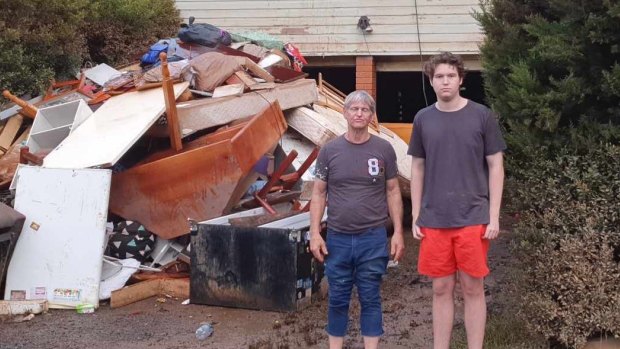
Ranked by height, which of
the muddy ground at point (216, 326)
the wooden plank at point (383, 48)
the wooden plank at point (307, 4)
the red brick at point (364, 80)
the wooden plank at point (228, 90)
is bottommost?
the muddy ground at point (216, 326)

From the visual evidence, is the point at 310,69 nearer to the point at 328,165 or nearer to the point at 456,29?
the point at 456,29

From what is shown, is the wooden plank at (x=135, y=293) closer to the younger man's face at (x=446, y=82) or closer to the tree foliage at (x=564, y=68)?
the tree foliage at (x=564, y=68)

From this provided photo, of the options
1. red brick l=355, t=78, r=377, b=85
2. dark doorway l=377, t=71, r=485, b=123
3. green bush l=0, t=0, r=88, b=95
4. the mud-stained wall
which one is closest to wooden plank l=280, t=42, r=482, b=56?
the mud-stained wall

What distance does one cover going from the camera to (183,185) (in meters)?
6.79

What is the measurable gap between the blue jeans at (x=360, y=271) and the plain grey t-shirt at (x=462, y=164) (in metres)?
0.40

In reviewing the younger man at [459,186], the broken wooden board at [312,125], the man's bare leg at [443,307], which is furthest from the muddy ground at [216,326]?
the broken wooden board at [312,125]

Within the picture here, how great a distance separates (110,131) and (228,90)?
5.20 feet

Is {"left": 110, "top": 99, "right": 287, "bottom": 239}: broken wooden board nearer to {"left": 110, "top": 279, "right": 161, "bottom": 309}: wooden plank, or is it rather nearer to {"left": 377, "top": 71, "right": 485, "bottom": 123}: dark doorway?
{"left": 110, "top": 279, "right": 161, "bottom": 309}: wooden plank

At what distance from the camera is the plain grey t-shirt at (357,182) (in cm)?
435

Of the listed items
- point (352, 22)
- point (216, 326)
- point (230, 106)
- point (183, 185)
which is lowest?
point (216, 326)

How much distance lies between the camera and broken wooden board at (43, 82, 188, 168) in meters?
6.54

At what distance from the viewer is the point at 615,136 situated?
4512 mm

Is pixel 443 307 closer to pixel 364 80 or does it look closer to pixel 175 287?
pixel 175 287

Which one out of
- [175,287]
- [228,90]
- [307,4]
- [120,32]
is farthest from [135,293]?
[307,4]
